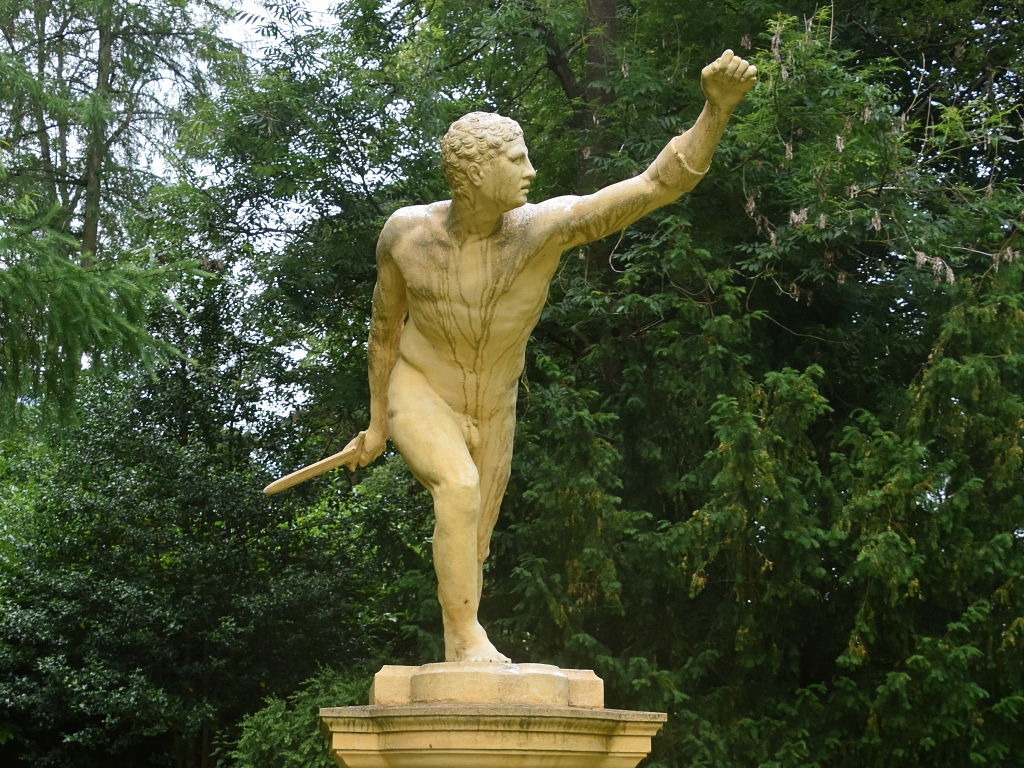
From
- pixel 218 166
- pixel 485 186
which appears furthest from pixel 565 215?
pixel 218 166

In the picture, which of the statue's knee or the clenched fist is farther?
the statue's knee

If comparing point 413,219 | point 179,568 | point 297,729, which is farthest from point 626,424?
point 413,219

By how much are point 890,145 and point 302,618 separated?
6578 millimetres

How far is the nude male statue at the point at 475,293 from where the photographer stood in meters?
4.36

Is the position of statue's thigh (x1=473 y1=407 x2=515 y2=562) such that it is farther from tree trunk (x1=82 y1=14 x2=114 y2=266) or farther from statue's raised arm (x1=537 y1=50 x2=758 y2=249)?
tree trunk (x1=82 y1=14 x2=114 y2=266)

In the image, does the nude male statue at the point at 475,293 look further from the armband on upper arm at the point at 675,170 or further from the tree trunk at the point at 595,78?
the tree trunk at the point at 595,78

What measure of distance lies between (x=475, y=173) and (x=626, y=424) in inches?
243

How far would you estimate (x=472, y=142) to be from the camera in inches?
171

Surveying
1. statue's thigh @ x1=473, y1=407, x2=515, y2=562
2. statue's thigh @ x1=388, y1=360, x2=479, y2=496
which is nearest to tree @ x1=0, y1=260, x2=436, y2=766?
statue's thigh @ x1=473, y1=407, x2=515, y2=562

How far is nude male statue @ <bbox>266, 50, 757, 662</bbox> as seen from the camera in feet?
14.3

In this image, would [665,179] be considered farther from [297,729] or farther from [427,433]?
[297,729]

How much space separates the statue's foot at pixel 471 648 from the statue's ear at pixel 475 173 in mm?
1413

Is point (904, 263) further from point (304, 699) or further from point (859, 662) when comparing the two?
point (304, 699)

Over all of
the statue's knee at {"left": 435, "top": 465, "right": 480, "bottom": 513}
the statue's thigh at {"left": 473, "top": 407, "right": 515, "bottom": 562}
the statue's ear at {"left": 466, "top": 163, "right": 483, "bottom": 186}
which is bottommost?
the statue's knee at {"left": 435, "top": 465, "right": 480, "bottom": 513}
